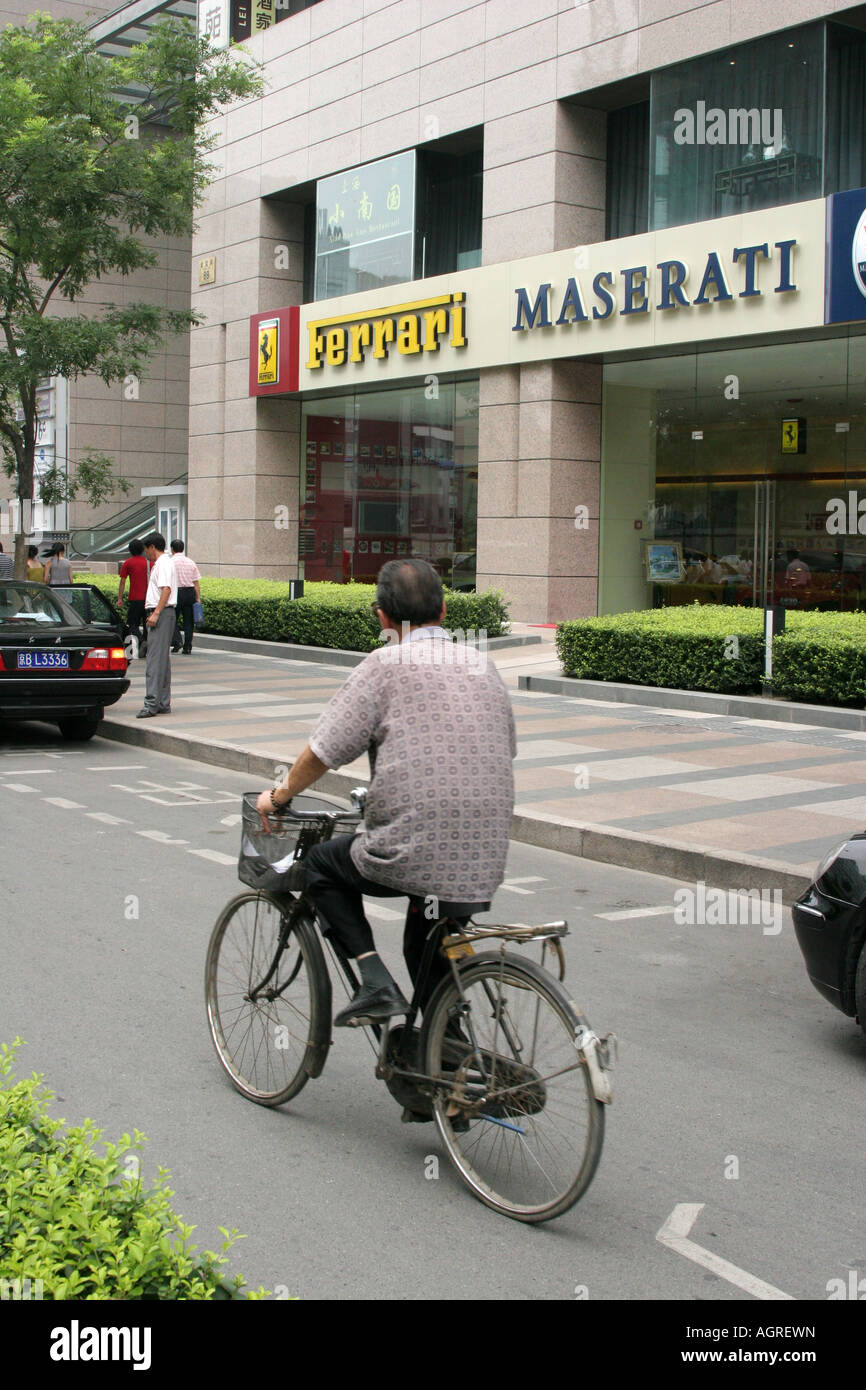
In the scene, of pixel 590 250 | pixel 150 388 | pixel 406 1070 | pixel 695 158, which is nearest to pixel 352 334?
pixel 590 250

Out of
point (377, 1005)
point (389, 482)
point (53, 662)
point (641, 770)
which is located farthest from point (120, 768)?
point (389, 482)

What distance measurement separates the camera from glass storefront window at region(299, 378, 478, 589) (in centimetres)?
2441

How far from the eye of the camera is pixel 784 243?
1792 centimetres

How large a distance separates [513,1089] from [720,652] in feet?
38.1

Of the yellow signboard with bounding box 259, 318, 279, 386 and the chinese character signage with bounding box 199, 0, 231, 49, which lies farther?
the chinese character signage with bounding box 199, 0, 231, 49

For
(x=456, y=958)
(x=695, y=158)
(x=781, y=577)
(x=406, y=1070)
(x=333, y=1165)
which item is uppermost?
(x=695, y=158)

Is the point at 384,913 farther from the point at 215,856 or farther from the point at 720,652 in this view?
the point at 720,652

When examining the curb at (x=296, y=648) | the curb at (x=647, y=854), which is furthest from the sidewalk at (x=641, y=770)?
the curb at (x=296, y=648)

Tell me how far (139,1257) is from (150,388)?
40797 mm

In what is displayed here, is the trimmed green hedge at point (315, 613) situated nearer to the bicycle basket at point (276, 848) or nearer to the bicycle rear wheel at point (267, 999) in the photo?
the bicycle rear wheel at point (267, 999)

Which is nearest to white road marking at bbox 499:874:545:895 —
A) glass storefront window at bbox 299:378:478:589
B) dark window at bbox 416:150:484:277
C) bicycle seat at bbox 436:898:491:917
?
bicycle seat at bbox 436:898:491:917

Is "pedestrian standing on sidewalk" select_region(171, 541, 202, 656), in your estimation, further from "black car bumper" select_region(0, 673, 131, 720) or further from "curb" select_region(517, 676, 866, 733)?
"black car bumper" select_region(0, 673, 131, 720)

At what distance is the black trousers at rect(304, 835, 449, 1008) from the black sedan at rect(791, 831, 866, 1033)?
5.95 ft
